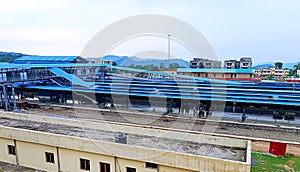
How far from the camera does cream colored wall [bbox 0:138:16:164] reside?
10.7 metres

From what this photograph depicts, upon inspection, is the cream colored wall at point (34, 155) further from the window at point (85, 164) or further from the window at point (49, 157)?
the window at point (85, 164)

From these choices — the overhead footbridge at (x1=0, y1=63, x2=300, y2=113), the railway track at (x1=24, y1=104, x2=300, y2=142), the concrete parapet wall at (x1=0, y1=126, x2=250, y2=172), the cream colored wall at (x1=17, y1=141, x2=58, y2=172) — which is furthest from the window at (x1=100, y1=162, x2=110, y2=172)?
the overhead footbridge at (x1=0, y1=63, x2=300, y2=113)

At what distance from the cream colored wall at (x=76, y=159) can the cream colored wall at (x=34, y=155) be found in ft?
1.39

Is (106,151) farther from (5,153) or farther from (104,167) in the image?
(5,153)

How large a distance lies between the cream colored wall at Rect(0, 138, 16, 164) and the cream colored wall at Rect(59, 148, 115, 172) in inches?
117

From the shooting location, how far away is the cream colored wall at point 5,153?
10719mm

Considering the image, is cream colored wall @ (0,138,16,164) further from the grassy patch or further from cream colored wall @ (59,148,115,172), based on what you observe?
the grassy patch

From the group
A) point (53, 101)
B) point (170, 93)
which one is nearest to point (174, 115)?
point (170, 93)

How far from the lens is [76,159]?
30.9 feet

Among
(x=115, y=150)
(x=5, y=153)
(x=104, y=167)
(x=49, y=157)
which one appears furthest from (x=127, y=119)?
(x=115, y=150)

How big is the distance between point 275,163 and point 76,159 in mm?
9573

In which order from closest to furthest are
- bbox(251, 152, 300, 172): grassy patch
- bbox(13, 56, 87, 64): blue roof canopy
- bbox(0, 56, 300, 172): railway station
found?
bbox(0, 56, 300, 172): railway station < bbox(251, 152, 300, 172): grassy patch < bbox(13, 56, 87, 64): blue roof canopy

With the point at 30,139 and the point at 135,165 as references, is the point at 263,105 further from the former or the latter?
the point at 30,139

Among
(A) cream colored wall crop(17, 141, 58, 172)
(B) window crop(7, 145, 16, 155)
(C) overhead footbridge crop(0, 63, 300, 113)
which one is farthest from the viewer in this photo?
(C) overhead footbridge crop(0, 63, 300, 113)
